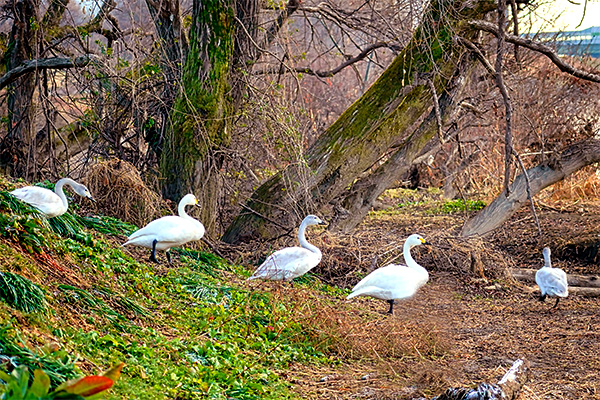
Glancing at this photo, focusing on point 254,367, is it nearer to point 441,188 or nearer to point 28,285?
point 28,285

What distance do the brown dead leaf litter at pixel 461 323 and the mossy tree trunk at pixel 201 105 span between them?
6.13 feet

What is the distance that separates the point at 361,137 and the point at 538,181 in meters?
3.46


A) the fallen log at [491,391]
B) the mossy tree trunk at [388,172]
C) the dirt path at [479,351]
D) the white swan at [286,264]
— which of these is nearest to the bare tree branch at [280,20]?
the mossy tree trunk at [388,172]

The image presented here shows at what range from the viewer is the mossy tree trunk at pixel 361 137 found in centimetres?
949

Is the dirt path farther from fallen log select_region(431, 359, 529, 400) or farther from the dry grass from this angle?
the dry grass

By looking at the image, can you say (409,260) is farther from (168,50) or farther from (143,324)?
(168,50)

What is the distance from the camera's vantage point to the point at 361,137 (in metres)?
9.67

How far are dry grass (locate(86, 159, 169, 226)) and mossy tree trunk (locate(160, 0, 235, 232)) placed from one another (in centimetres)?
51

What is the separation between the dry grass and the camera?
29.1 feet

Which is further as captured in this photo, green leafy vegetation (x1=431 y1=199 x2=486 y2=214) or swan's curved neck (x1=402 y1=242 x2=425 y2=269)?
green leafy vegetation (x1=431 y1=199 x2=486 y2=214)

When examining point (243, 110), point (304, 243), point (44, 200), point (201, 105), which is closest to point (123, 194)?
point (201, 105)

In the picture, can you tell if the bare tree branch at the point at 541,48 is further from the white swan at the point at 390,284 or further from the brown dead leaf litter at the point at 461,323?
the white swan at the point at 390,284

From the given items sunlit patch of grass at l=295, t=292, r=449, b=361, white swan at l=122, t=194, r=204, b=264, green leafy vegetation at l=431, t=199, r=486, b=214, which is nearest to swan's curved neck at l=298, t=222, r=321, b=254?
white swan at l=122, t=194, r=204, b=264

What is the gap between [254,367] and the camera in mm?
5262
